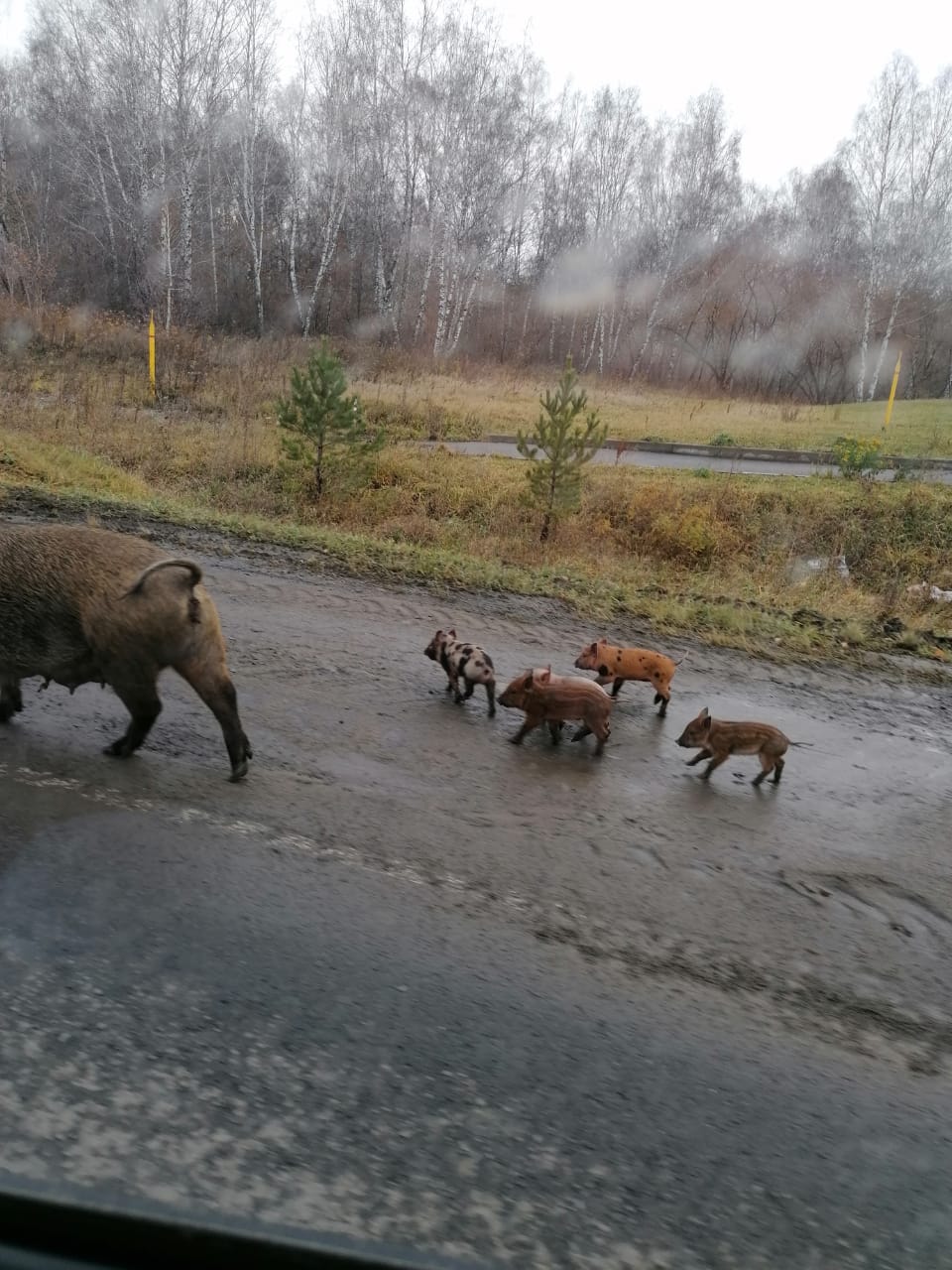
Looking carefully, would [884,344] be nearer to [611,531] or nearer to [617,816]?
[611,531]

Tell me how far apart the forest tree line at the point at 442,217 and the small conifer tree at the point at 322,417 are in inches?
942

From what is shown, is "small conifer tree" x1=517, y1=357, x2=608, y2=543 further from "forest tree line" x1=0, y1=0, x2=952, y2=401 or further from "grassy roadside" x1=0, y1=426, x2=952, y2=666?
"forest tree line" x1=0, y1=0, x2=952, y2=401

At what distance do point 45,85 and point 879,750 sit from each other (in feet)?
166

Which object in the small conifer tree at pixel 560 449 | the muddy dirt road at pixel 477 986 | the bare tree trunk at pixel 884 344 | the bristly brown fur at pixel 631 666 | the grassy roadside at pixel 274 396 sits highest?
the bare tree trunk at pixel 884 344

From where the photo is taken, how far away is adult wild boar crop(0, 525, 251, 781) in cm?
482

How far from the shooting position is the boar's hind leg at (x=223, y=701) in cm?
506

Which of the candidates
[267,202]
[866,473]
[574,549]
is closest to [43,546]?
[574,549]

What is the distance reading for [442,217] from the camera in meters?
41.1

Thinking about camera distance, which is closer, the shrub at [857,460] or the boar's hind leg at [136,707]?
the boar's hind leg at [136,707]

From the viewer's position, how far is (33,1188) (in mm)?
1184

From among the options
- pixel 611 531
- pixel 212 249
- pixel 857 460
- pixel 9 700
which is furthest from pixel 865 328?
pixel 9 700

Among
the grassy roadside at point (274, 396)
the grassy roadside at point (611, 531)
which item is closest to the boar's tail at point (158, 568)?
the grassy roadside at point (611, 531)

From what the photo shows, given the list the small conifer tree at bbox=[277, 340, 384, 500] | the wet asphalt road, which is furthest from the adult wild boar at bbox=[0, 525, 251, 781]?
the wet asphalt road

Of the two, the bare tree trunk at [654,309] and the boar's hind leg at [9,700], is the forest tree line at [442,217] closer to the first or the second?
the bare tree trunk at [654,309]
